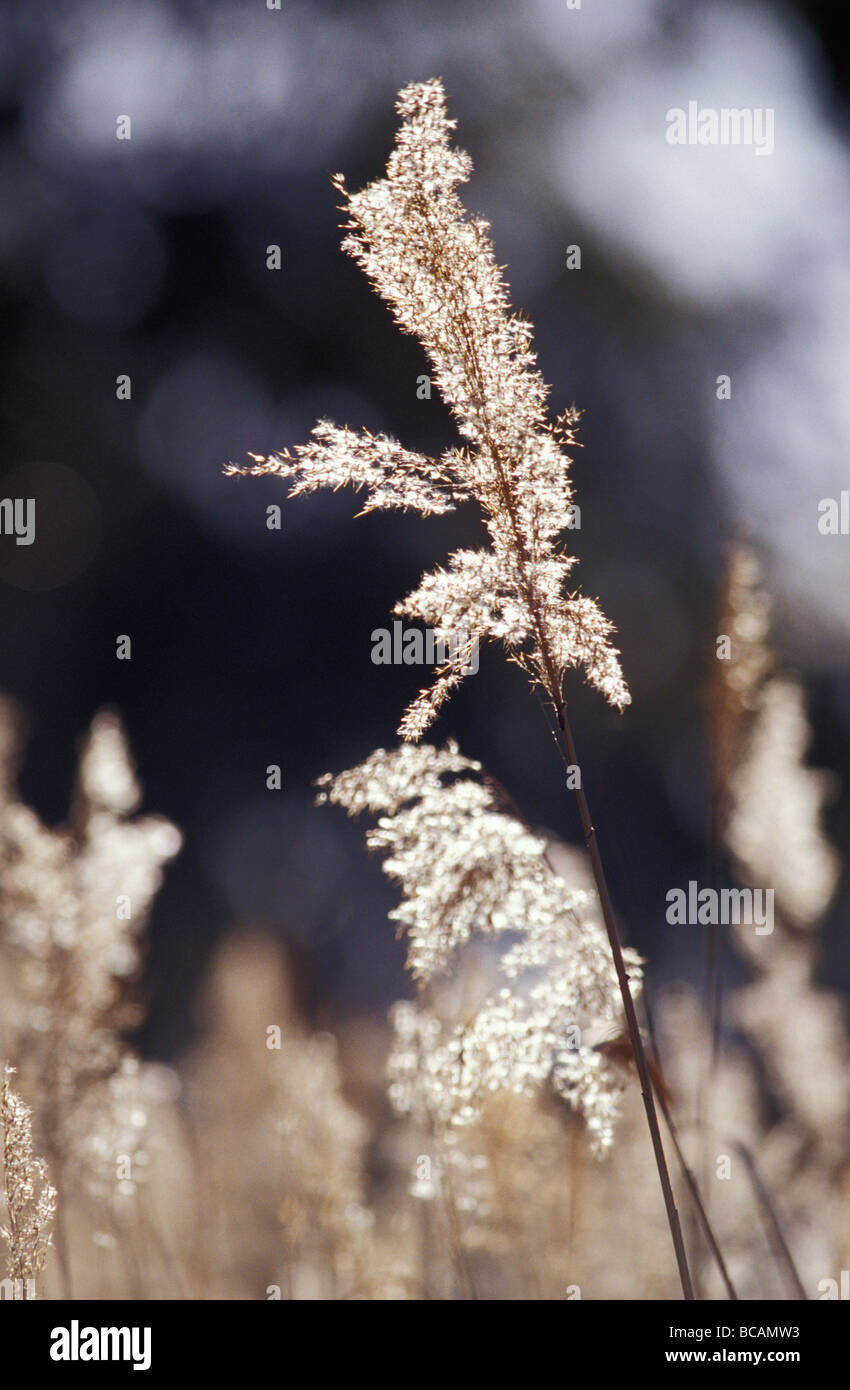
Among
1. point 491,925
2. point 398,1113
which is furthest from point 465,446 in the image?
point 398,1113

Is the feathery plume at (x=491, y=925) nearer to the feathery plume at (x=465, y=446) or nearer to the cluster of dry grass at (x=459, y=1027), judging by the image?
the cluster of dry grass at (x=459, y=1027)

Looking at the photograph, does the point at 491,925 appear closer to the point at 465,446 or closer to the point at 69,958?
the point at 465,446

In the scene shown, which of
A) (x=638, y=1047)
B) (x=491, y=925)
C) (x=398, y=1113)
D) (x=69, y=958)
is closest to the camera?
(x=638, y=1047)

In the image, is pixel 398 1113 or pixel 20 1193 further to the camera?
pixel 398 1113

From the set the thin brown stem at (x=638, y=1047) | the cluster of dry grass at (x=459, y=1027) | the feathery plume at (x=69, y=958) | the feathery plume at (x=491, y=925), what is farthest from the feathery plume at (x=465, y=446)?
the feathery plume at (x=69, y=958)

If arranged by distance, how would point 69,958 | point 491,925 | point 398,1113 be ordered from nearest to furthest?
point 491,925 < point 69,958 < point 398,1113

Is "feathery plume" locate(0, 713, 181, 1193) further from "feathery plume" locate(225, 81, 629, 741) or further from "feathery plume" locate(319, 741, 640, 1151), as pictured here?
"feathery plume" locate(225, 81, 629, 741)

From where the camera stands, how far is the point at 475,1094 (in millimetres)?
2344

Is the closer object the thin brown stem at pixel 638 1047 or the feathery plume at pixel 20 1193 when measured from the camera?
the thin brown stem at pixel 638 1047

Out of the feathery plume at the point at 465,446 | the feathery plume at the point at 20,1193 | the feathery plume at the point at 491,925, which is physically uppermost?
the feathery plume at the point at 465,446

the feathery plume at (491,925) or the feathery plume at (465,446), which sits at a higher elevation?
the feathery plume at (465,446)

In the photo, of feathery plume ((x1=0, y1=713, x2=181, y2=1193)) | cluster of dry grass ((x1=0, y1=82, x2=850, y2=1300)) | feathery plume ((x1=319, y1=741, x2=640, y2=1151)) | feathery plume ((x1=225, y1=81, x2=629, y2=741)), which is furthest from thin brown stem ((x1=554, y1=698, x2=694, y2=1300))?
feathery plume ((x1=0, y1=713, x2=181, y2=1193))
